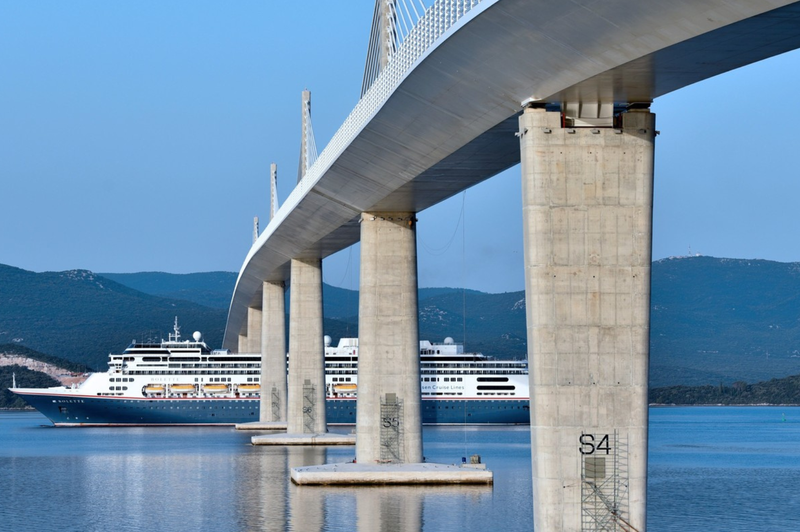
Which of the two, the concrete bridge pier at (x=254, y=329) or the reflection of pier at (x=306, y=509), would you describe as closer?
the reflection of pier at (x=306, y=509)

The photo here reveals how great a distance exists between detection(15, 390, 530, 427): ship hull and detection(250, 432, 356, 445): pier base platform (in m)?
38.5

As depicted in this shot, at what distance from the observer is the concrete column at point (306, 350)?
81.2 metres

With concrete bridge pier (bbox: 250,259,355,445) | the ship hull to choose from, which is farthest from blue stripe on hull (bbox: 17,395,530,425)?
concrete bridge pier (bbox: 250,259,355,445)

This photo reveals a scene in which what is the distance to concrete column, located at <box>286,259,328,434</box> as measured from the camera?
267 ft

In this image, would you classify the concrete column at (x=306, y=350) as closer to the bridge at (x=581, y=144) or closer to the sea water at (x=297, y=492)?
the sea water at (x=297, y=492)

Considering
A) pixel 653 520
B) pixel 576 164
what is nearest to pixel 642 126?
pixel 576 164

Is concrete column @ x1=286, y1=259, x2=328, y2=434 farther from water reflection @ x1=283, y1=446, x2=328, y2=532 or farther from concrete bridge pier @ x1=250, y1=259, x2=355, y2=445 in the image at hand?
water reflection @ x1=283, y1=446, x2=328, y2=532

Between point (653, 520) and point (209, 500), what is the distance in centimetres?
1676

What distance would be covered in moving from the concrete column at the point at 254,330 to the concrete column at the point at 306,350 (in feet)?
150

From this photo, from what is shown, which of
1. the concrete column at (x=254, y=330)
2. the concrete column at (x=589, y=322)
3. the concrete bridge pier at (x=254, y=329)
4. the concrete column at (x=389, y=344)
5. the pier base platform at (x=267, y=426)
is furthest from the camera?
the concrete column at (x=254, y=330)

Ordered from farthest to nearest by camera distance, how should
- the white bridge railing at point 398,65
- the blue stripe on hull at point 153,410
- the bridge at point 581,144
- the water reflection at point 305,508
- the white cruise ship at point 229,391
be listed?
the blue stripe on hull at point 153,410
the white cruise ship at point 229,391
the water reflection at point 305,508
the white bridge railing at point 398,65
the bridge at point 581,144

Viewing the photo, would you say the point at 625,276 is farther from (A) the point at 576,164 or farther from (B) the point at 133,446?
(B) the point at 133,446

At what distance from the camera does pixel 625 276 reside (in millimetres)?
28688

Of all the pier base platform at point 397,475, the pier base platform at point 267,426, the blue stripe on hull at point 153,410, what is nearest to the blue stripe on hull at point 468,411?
the blue stripe on hull at point 153,410
